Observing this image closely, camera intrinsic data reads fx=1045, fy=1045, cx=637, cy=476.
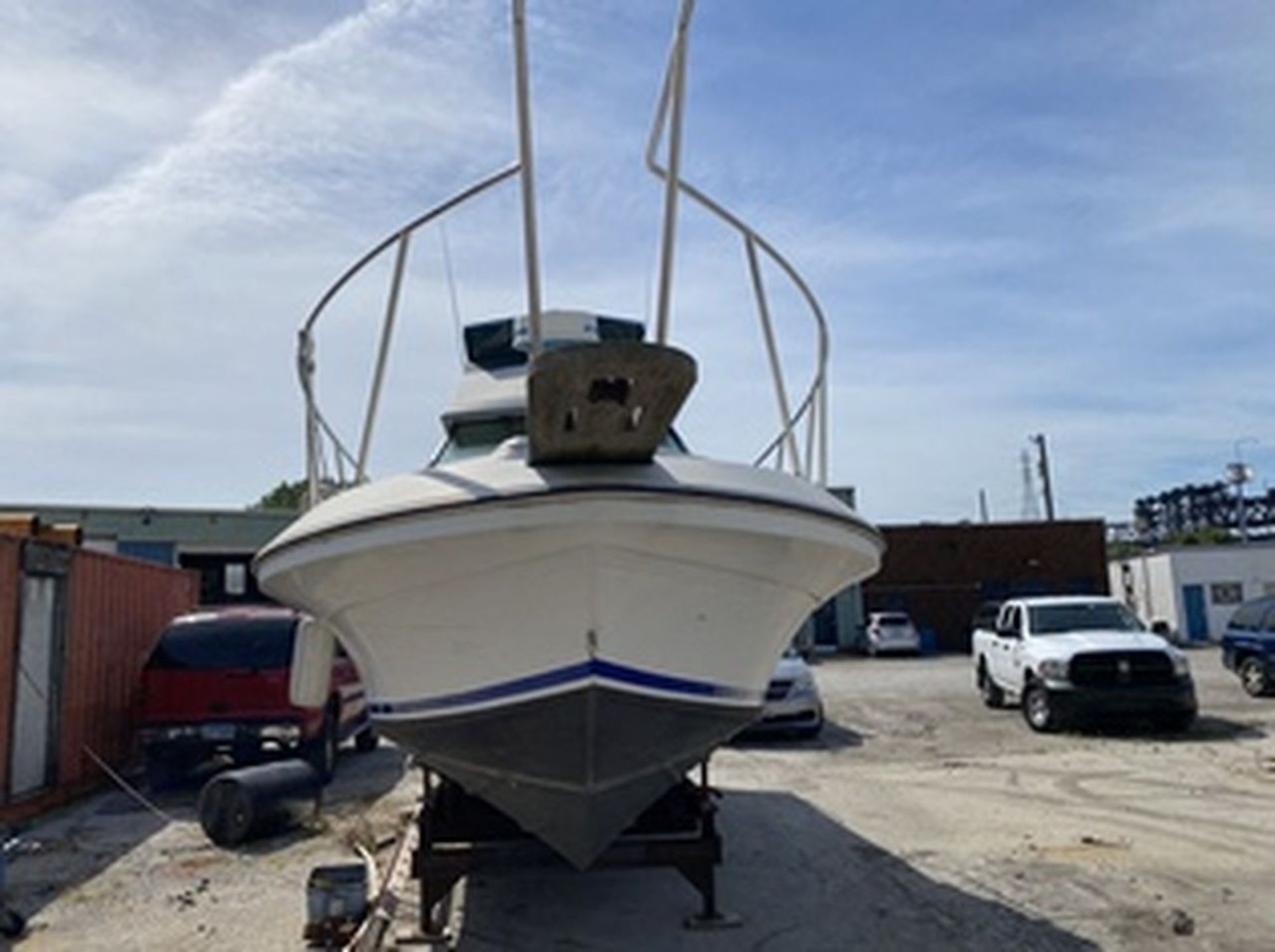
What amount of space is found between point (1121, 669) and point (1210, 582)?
83.1ft

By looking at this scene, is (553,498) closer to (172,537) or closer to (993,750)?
(993,750)

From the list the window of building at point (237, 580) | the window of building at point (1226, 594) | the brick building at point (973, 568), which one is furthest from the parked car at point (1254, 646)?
the window of building at point (237, 580)

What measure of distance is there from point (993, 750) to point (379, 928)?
7774mm

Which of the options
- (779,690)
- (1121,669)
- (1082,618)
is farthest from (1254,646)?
(779,690)

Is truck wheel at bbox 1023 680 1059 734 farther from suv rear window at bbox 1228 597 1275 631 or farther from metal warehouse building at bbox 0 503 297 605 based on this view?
metal warehouse building at bbox 0 503 297 605

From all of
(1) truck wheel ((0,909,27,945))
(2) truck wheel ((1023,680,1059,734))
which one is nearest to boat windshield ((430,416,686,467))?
(1) truck wheel ((0,909,27,945))

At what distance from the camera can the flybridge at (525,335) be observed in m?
6.87

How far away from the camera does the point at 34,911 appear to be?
19.5ft

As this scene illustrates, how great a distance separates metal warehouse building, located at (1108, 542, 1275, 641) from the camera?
32688 millimetres

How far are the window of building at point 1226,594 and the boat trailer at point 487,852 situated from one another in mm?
32876

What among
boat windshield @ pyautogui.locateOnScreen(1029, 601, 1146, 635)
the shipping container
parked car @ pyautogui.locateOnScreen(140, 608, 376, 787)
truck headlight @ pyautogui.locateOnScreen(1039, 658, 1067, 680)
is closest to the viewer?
the shipping container

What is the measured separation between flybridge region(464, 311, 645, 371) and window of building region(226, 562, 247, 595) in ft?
72.0

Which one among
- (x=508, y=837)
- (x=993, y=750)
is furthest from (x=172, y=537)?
(x=508, y=837)

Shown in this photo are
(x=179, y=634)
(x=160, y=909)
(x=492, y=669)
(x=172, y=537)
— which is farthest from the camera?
(x=172, y=537)
